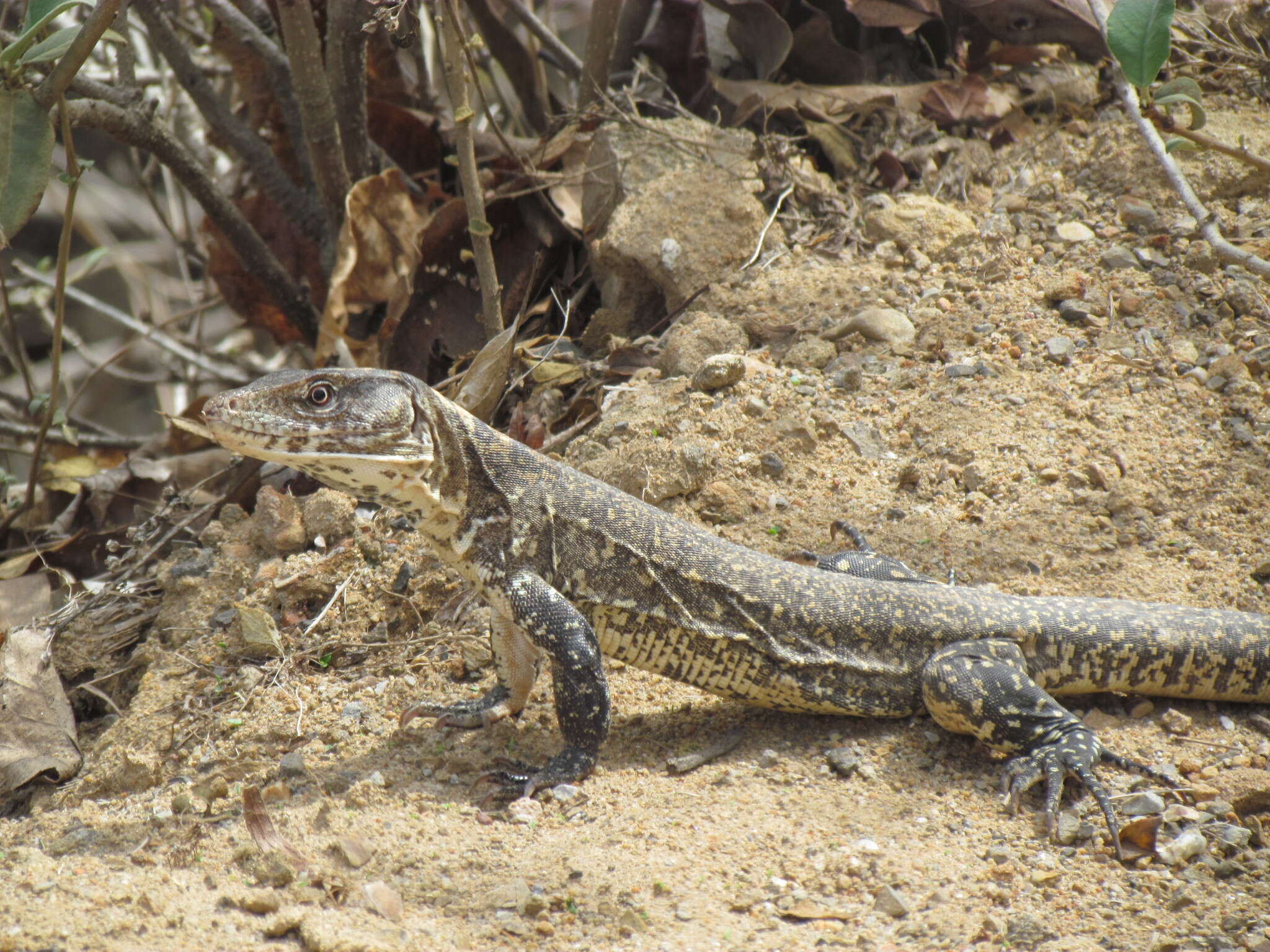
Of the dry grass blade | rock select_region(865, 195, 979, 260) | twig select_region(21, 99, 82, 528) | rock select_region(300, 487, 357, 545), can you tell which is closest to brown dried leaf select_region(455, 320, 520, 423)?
rock select_region(300, 487, 357, 545)

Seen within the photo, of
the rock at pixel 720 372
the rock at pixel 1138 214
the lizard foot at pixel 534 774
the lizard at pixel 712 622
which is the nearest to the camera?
the lizard foot at pixel 534 774

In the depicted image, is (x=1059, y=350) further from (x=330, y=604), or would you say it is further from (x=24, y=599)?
(x=24, y=599)

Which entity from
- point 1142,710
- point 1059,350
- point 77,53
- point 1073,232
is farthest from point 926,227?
point 77,53

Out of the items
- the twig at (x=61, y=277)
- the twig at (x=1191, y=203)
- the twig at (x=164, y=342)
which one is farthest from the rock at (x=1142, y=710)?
the twig at (x=164, y=342)

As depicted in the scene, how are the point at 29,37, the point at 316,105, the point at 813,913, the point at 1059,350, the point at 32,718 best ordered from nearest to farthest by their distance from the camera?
the point at 813,913 < the point at 29,37 < the point at 32,718 < the point at 1059,350 < the point at 316,105

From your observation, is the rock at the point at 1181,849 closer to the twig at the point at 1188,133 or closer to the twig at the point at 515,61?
the twig at the point at 1188,133

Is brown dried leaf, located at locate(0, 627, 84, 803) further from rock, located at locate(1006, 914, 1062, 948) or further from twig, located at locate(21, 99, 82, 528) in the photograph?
rock, located at locate(1006, 914, 1062, 948)
